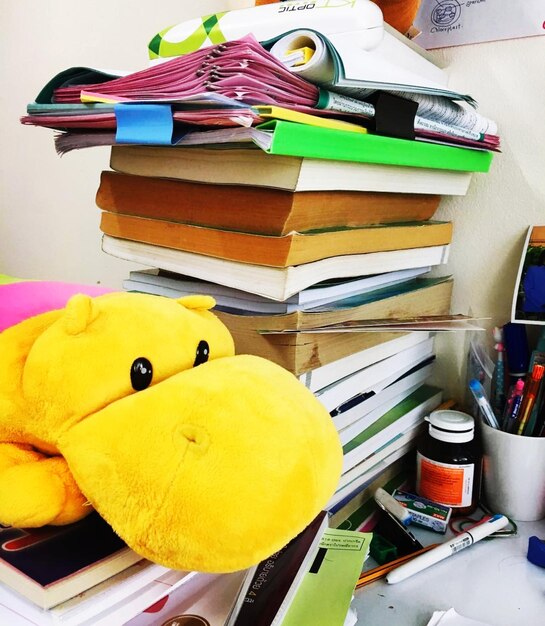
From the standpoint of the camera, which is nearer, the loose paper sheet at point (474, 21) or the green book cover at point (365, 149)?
the green book cover at point (365, 149)

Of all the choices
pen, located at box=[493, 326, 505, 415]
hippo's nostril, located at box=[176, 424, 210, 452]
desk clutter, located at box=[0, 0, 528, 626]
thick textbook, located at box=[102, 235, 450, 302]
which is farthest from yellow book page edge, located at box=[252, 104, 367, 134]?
pen, located at box=[493, 326, 505, 415]

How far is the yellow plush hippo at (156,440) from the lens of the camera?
27 cm

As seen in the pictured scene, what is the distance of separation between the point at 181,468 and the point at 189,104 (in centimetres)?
27

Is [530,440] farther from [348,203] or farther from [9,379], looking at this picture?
[9,379]

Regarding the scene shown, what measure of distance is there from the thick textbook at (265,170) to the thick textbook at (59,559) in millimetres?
267

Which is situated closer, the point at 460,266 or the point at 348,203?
the point at 348,203

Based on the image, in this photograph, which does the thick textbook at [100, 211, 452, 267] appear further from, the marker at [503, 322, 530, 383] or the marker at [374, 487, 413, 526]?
the marker at [374, 487, 413, 526]

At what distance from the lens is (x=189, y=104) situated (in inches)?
17.1

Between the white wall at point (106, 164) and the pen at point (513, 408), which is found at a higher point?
the white wall at point (106, 164)

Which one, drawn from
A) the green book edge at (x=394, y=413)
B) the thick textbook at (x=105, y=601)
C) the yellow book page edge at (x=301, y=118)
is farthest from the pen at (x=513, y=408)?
the thick textbook at (x=105, y=601)

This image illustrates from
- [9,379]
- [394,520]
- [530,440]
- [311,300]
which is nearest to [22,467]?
[9,379]

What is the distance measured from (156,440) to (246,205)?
9.8 inches

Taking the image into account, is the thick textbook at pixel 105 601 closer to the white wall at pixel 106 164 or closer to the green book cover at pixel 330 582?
the green book cover at pixel 330 582

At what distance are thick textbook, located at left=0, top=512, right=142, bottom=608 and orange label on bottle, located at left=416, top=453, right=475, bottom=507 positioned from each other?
417mm
